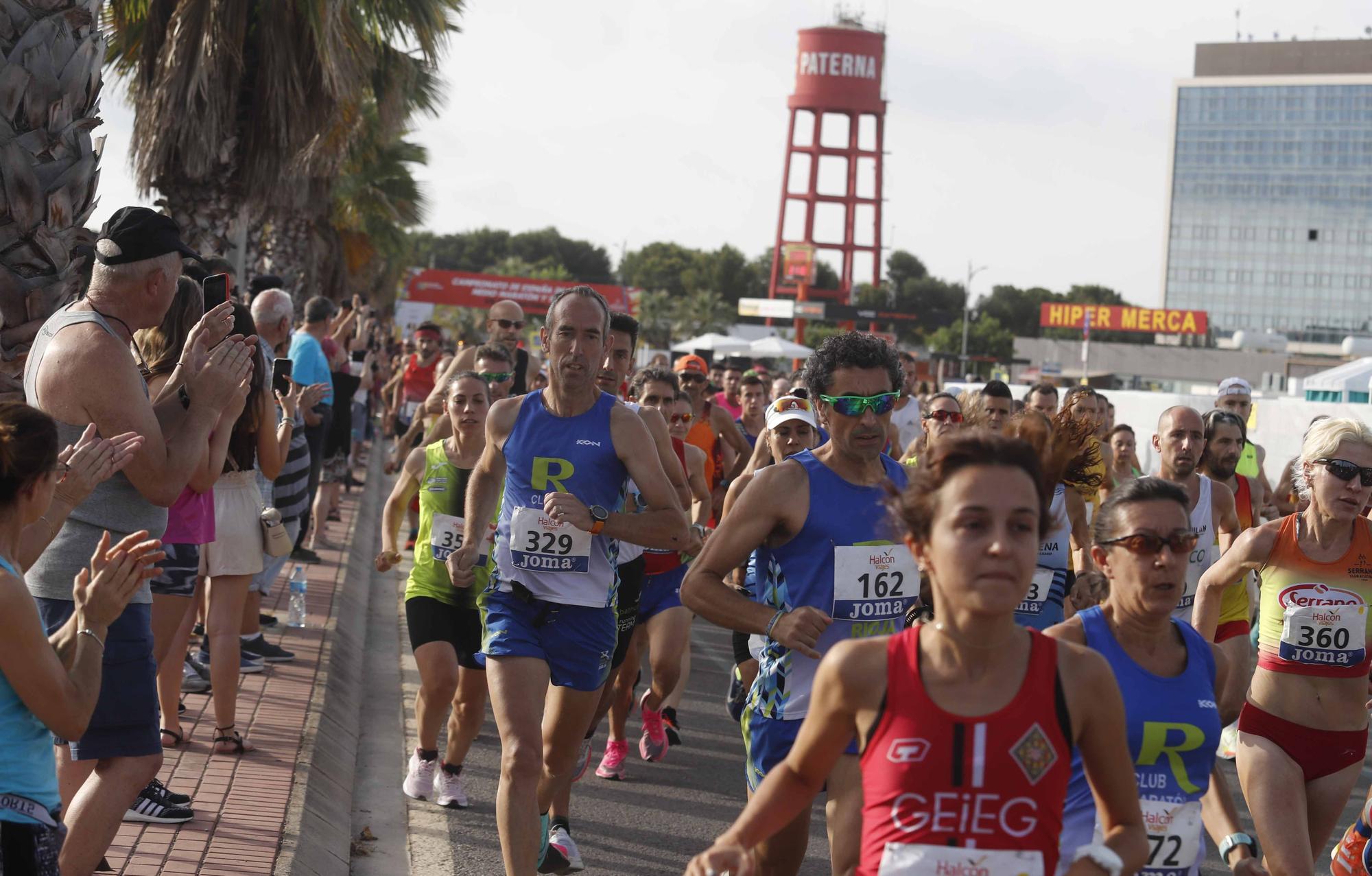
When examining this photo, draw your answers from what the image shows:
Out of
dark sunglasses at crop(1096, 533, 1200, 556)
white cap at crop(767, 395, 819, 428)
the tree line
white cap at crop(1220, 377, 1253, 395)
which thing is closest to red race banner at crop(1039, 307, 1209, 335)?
the tree line

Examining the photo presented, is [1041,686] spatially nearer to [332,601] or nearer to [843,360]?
[843,360]

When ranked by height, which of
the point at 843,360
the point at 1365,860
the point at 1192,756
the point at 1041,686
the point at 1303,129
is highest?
the point at 1303,129

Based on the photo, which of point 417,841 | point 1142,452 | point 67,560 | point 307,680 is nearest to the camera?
point 67,560

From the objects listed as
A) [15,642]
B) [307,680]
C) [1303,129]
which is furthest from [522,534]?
[1303,129]

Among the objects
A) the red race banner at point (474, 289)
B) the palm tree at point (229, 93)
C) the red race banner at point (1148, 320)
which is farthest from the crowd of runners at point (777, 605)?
the red race banner at point (1148, 320)

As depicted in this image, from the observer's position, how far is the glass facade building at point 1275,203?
461 feet

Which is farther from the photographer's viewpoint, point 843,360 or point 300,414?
point 300,414

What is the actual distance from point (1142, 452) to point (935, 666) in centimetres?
1845

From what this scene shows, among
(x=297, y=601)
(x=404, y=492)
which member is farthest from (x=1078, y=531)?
(x=297, y=601)

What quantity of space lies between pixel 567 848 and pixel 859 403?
2402 millimetres

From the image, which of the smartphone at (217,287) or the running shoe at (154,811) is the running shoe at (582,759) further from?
the smartphone at (217,287)

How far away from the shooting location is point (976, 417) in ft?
22.4

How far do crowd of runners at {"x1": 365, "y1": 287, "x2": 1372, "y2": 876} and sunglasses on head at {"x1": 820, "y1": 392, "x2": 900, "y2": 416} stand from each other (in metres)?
0.01

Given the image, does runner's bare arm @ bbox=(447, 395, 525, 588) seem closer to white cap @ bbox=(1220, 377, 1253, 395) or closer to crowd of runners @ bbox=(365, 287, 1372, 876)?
crowd of runners @ bbox=(365, 287, 1372, 876)
